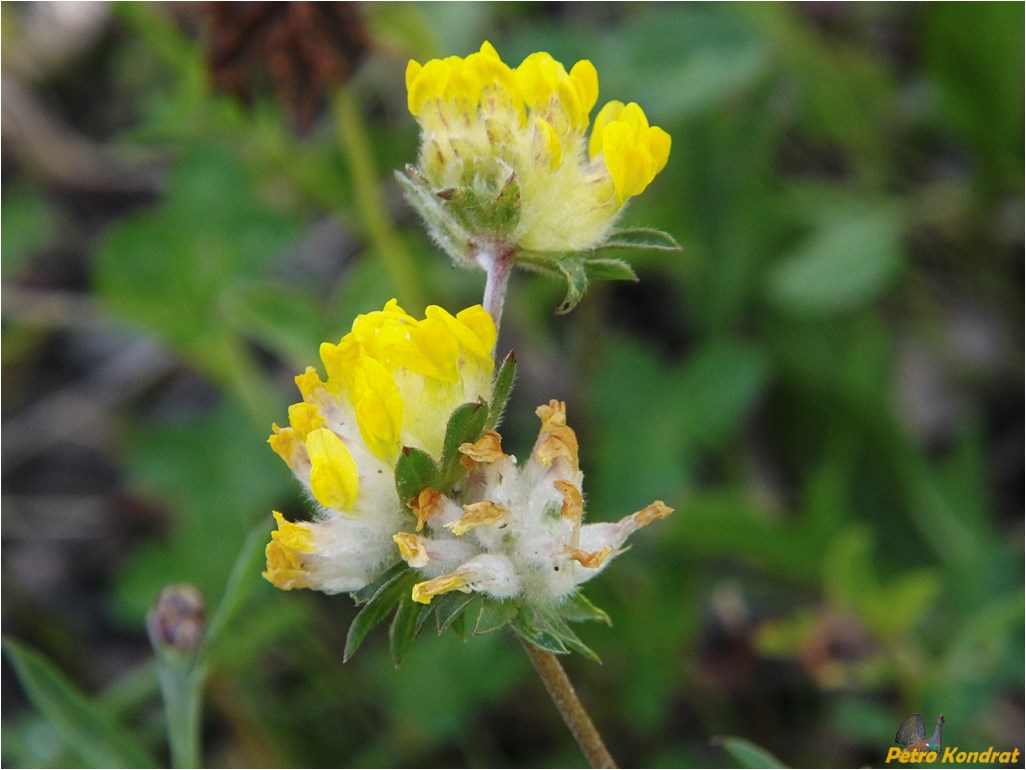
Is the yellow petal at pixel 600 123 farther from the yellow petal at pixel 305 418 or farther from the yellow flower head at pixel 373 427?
the yellow petal at pixel 305 418

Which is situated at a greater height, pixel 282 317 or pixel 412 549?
pixel 282 317

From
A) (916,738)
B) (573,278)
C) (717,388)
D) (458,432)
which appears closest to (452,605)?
(458,432)

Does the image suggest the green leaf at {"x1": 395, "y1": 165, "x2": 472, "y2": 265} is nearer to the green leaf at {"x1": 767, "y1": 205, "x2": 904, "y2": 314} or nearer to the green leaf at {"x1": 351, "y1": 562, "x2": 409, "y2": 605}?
the green leaf at {"x1": 351, "y1": 562, "x2": 409, "y2": 605}

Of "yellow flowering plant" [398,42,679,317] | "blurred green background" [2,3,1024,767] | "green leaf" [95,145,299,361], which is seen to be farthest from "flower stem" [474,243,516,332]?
"green leaf" [95,145,299,361]

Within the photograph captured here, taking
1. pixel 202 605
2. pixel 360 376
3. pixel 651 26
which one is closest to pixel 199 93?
pixel 651 26

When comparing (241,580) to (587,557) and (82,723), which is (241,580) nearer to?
(82,723)

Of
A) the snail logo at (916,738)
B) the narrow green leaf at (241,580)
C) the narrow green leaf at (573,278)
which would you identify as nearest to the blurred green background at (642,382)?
the snail logo at (916,738)

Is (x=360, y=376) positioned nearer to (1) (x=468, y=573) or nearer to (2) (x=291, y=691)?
(1) (x=468, y=573)
